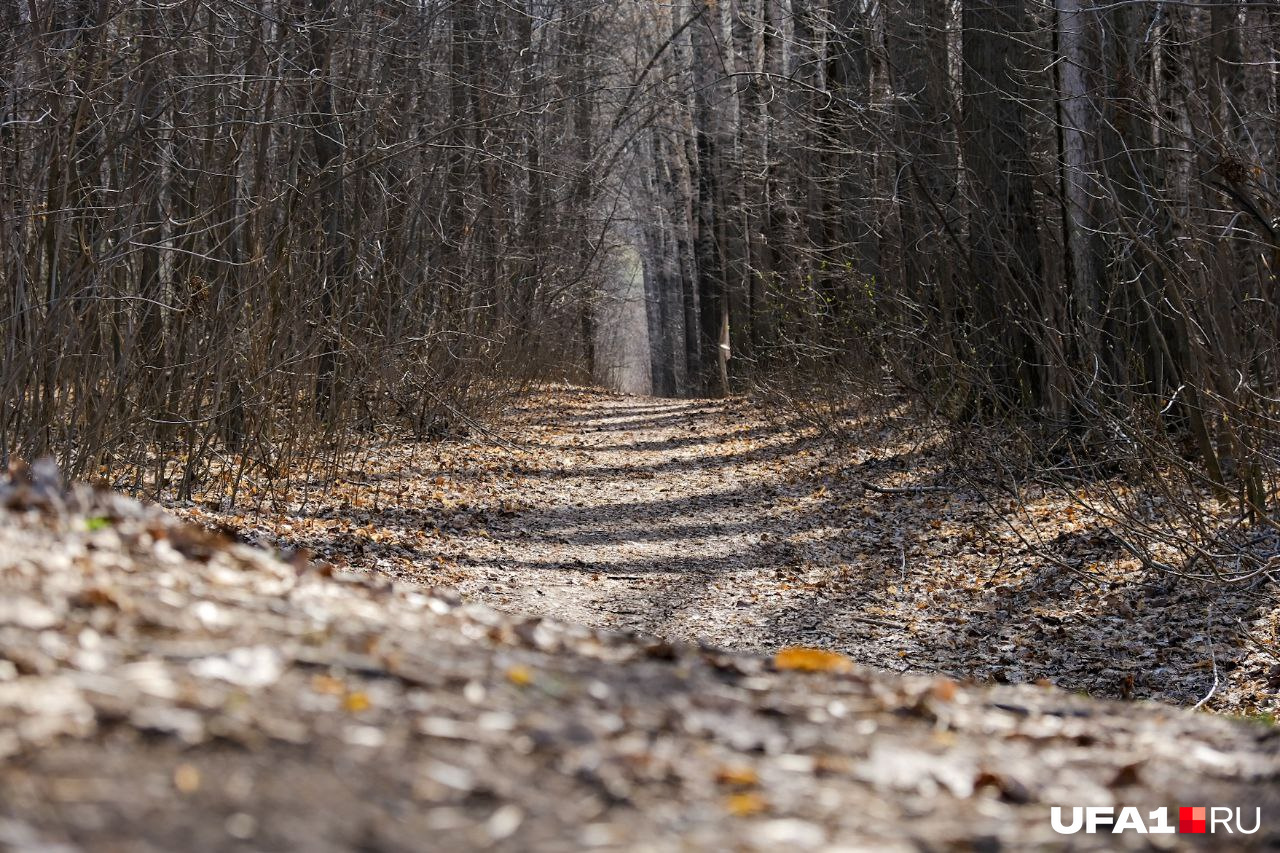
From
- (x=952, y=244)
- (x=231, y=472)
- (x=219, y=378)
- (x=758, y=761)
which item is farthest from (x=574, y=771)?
(x=952, y=244)

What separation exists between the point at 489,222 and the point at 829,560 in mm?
8096

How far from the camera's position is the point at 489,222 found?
15.0 metres

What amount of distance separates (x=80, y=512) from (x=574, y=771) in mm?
2127

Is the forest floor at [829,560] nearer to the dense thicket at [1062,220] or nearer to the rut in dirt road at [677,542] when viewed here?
the rut in dirt road at [677,542]

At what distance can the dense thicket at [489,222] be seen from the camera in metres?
6.46

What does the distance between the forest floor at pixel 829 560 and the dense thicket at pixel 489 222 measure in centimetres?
70

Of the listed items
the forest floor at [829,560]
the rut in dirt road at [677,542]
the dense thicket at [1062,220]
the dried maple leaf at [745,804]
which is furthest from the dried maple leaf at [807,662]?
the dense thicket at [1062,220]

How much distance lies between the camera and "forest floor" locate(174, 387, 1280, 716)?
615 centimetres

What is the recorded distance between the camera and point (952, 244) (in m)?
11.1

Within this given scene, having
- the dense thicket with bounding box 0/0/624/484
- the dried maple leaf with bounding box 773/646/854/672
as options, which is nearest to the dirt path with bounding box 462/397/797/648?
the dense thicket with bounding box 0/0/624/484

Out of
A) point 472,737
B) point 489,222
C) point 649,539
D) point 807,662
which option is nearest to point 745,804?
point 472,737

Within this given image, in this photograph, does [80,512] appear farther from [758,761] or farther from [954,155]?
[954,155]

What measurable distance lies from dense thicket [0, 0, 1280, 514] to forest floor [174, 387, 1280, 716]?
0.70 metres

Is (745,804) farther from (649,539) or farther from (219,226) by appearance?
(649,539)
